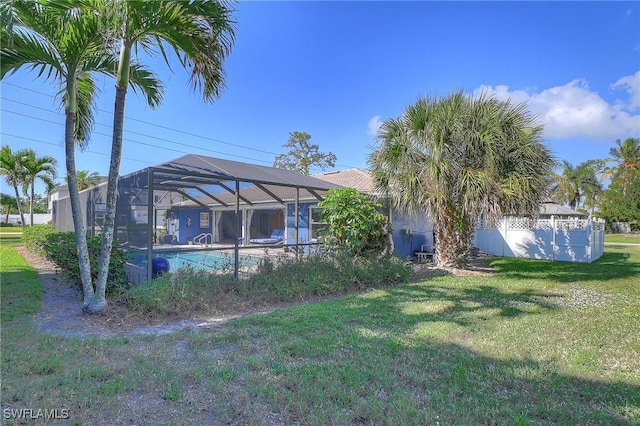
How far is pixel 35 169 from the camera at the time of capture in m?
20.8

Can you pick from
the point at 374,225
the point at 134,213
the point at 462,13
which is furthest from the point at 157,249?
the point at 462,13

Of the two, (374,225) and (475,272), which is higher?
(374,225)

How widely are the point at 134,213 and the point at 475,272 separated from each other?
9.29 m

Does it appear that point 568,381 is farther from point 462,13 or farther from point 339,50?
point 339,50

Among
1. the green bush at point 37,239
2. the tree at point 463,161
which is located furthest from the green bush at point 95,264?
the green bush at point 37,239

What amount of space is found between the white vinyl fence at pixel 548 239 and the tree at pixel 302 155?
868 inches

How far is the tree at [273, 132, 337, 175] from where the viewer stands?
3650 centimetres

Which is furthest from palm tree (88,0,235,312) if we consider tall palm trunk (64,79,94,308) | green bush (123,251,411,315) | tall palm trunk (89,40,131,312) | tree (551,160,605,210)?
tree (551,160,605,210)

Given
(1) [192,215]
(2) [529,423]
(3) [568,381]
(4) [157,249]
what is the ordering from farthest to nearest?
(1) [192,215] → (4) [157,249] → (3) [568,381] → (2) [529,423]

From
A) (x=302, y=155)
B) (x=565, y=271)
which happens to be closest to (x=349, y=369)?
(x=565, y=271)

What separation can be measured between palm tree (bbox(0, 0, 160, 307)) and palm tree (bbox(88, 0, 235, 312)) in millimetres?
295

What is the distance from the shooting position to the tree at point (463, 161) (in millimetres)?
9422

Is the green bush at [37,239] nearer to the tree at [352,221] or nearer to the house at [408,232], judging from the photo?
the tree at [352,221]

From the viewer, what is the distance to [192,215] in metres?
16.8
